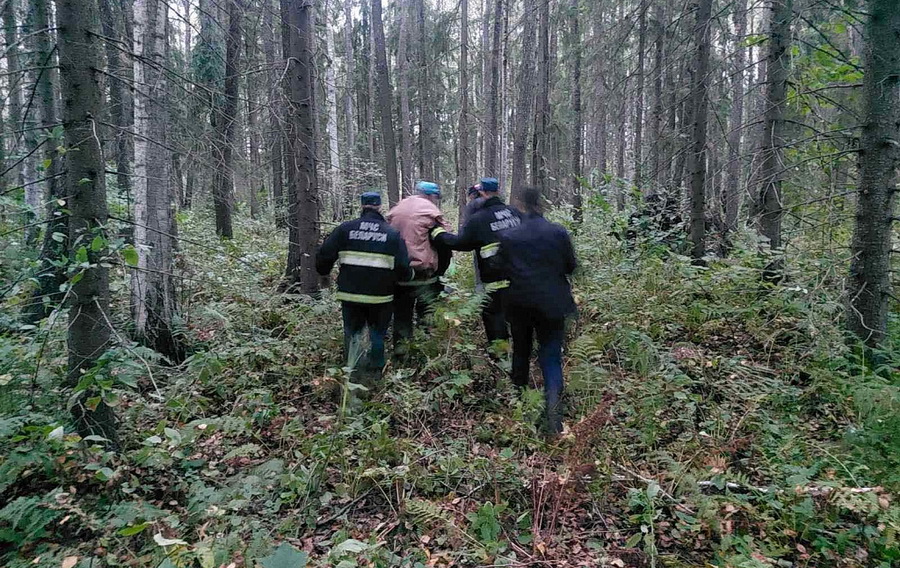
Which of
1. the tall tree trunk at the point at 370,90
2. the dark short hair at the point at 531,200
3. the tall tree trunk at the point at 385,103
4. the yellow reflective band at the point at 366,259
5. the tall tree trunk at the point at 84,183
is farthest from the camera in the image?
the tall tree trunk at the point at 370,90

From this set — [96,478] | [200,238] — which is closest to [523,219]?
[96,478]

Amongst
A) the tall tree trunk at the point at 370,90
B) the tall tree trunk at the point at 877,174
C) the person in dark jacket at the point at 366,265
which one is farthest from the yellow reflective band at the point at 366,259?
the tall tree trunk at the point at 370,90

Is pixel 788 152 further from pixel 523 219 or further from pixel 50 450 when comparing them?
pixel 50 450

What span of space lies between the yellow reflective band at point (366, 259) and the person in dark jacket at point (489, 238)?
964mm

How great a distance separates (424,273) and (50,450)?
3.79 meters

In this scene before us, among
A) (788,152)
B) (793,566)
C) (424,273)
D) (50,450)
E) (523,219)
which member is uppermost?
(788,152)

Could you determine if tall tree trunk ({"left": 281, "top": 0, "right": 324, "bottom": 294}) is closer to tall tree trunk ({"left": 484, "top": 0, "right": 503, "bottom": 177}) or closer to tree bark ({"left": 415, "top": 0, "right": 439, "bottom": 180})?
tall tree trunk ({"left": 484, "top": 0, "right": 503, "bottom": 177})

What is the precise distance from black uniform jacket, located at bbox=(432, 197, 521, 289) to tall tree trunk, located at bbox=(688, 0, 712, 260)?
3.79 m

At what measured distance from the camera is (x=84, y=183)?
345 centimetres

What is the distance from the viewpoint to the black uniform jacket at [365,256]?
5.27 meters

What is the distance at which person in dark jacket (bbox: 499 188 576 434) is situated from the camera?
4.65 metres

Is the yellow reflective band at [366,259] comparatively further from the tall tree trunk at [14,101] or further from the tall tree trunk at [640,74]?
the tall tree trunk at [640,74]

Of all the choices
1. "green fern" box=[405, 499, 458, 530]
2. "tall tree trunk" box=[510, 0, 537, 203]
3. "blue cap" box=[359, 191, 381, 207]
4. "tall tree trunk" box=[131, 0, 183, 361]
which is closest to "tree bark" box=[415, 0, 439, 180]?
"tall tree trunk" box=[510, 0, 537, 203]

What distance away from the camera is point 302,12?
22.3 ft
